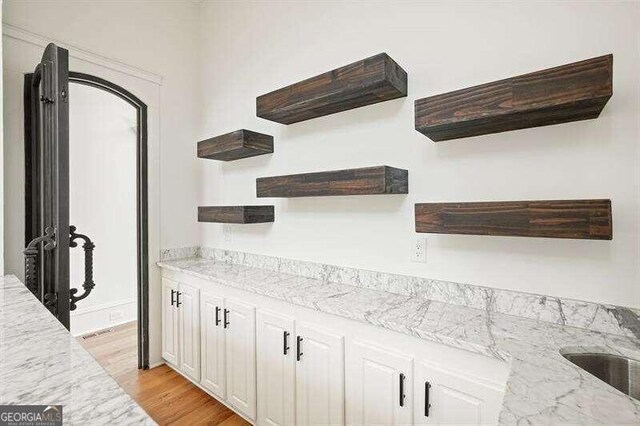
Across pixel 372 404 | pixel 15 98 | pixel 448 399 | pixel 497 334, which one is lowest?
pixel 372 404

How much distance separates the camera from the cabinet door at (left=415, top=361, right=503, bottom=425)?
3.96 ft

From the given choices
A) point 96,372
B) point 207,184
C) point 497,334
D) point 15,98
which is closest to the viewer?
point 96,372

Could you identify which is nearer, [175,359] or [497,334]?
[497,334]

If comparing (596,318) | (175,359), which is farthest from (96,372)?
(175,359)

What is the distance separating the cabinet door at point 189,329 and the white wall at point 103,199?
5.20 ft

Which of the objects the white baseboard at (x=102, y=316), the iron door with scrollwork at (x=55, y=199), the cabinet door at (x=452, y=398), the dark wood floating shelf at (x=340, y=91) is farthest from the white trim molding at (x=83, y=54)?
the cabinet door at (x=452, y=398)

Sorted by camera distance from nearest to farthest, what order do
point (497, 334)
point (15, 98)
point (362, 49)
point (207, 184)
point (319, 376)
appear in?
point (497, 334) < point (319, 376) < point (362, 49) < point (15, 98) < point (207, 184)

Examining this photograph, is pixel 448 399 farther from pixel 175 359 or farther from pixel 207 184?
pixel 207 184

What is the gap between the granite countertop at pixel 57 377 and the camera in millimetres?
600

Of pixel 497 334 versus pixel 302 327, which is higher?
pixel 497 334

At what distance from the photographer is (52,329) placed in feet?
3.30

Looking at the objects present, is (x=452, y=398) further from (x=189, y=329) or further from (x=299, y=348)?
(x=189, y=329)

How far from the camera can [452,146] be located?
5.47 feet

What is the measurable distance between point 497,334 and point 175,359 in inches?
101
